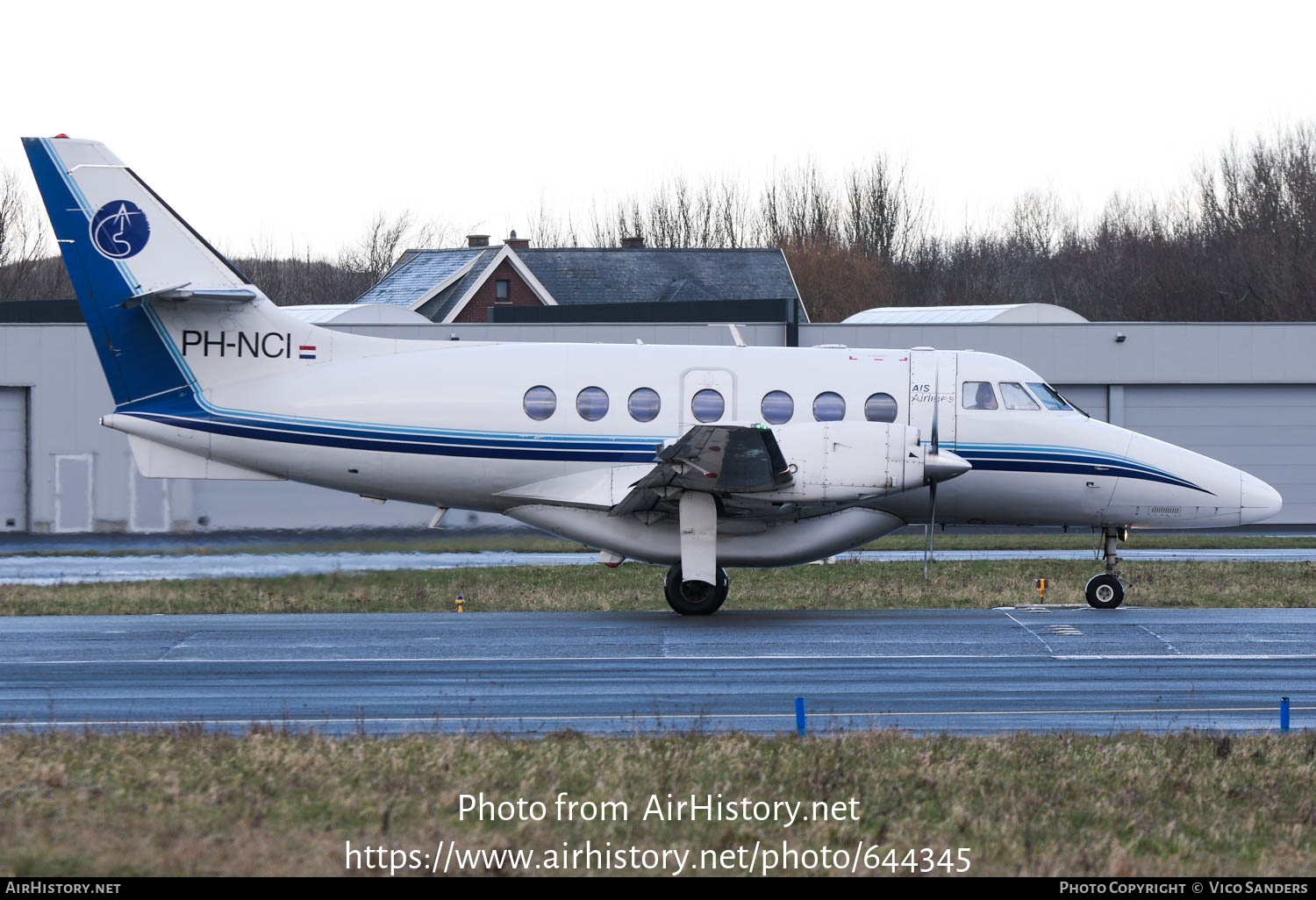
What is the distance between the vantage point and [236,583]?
982 inches

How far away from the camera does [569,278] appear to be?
64.7 m

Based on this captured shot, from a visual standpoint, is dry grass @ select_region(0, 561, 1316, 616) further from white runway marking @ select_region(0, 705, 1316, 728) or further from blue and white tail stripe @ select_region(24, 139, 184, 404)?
white runway marking @ select_region(0, 705, 1316, 728)

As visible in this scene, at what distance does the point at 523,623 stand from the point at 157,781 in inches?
397

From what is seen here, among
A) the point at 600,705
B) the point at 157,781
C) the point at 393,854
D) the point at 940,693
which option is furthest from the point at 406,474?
the point at 393,854

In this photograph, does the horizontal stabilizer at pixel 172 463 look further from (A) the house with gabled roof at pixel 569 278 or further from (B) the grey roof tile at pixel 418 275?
(B) the grey roof tile at pixel 418 275

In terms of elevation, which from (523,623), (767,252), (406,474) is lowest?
(523,623)

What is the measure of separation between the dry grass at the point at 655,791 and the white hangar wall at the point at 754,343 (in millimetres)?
24145

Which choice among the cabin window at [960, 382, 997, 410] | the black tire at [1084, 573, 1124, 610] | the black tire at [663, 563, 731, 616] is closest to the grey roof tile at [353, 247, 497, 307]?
the black tire at [663, 563, 731, 616]

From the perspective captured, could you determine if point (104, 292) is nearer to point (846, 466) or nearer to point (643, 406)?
point (643, 406)

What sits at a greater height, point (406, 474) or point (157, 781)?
point (406, 474)

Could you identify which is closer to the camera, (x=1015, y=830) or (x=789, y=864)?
(x=789, y=864)

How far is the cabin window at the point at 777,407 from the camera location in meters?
20.8

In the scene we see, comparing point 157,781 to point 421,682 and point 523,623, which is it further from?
point 523,623

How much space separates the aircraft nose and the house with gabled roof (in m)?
39.4
